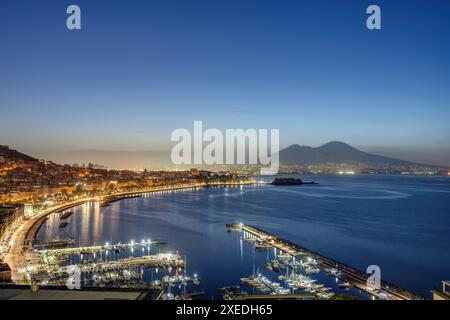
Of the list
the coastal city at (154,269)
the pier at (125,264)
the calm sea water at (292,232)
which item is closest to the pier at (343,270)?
the coastal city at (154,269)

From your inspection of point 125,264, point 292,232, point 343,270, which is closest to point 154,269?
point 125,264

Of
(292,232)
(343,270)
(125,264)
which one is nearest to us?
(343,270)

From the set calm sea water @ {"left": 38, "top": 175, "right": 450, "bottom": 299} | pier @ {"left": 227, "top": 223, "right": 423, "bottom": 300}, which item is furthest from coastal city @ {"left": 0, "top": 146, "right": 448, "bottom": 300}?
calm sea water @ {"left": 38, "top": 175, "right": 450, "bottom": 299}

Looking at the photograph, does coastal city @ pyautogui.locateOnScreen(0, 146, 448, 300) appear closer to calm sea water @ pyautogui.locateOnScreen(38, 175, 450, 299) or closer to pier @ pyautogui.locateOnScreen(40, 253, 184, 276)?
pier @ pyautogui.locateOnScreen(40, 253, 184, 276)

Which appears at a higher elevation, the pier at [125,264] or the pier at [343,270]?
the pier at [125,264]

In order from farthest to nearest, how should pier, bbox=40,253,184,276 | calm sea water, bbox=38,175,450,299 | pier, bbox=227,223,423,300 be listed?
calm sea water, bbox=38,175,450,299 → pier, bbox=40,253,184,276 → pier, bbox=227,223,423,300

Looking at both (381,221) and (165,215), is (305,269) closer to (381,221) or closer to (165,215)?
(381,221)

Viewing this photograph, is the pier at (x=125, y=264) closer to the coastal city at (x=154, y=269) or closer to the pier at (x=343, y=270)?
the coastal city at (x=154, y=269)

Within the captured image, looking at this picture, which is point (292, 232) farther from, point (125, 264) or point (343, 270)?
point (125, 264)

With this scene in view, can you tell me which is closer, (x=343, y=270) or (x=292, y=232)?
(x=343, y=270)
